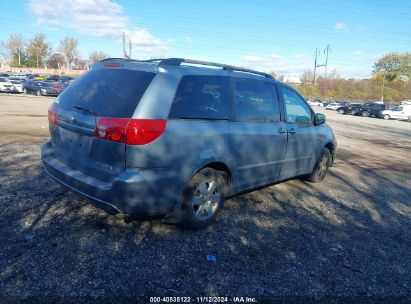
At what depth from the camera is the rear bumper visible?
3234 millimetres

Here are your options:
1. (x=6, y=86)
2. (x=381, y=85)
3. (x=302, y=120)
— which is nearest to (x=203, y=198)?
(x=302, y=120)

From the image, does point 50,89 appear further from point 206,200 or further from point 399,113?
point 399,113

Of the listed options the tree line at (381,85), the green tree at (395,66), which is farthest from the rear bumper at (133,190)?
the green tree at (395,66)

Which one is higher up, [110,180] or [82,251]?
[110,180]

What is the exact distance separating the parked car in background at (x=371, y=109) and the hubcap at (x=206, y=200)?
123ft

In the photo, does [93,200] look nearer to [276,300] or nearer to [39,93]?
[276,300]

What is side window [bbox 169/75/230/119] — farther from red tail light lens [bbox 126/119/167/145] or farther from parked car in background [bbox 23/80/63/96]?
parked car in background [bbox 23/80/63/96]

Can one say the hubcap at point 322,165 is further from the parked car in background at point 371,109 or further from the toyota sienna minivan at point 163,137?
the parked car in background at point 371,109

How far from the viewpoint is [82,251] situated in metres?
3.32

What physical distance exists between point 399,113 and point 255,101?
1456 inches

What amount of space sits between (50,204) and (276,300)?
3.04 meters

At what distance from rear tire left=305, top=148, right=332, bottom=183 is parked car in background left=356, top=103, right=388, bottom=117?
112 ft

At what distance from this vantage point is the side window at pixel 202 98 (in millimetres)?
3539

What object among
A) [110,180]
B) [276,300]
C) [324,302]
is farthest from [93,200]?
[324,302]
